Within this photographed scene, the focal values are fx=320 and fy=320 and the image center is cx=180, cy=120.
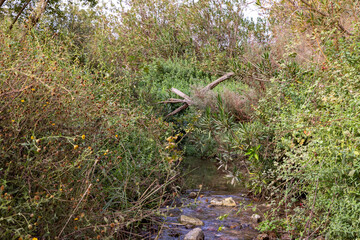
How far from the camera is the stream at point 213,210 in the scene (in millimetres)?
3961

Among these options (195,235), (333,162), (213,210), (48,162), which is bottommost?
(213,210)

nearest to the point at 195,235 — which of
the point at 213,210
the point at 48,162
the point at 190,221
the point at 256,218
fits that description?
the point at 190,221

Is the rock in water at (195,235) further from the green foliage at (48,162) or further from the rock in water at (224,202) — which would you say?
the rock in water at (224,202)

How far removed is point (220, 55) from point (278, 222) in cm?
814

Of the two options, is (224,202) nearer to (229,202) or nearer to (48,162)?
(229,202)

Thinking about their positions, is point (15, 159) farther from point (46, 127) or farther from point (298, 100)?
point (298, 100)

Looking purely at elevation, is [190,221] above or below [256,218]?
below

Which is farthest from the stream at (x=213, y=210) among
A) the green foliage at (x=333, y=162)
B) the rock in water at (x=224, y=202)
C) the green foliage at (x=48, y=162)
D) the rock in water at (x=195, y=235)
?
the green foliage at (x=48, y=162)

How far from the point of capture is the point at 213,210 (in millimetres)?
4941

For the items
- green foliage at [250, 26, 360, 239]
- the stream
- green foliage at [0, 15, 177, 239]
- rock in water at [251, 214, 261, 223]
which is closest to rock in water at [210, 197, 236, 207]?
the stream

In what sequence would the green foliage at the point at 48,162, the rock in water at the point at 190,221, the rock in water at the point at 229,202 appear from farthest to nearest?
the rock in water at the point at 229,202 < the rock in water at the point at 190,221 < the green foliage at the point at 48,162

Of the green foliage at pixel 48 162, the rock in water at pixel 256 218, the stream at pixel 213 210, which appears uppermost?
the green foliage at pixel 48 162

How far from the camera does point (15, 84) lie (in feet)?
8.83

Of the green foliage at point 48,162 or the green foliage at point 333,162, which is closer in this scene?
the green foliage at point 48,162
